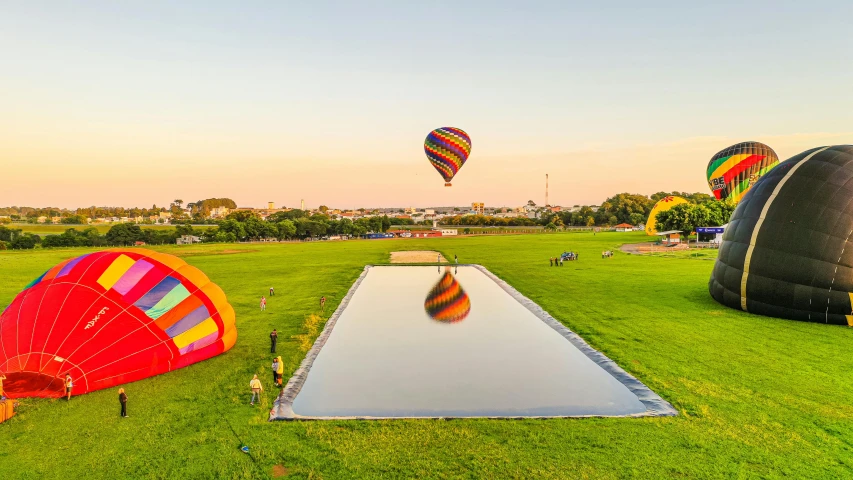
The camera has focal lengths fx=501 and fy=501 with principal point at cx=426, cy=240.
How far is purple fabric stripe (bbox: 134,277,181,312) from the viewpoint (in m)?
Answer: 15.0

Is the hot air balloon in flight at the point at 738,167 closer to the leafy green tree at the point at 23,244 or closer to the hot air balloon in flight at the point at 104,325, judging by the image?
the hot air balloon in flight at the point at 104,325

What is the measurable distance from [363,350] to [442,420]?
761 cm

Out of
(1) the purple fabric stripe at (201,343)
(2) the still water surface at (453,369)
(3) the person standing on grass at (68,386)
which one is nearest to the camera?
(3) the person standing on grass at (68,386)

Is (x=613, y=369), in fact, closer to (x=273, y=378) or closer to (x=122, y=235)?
(x=273, y=378)

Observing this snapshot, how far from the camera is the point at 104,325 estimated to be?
1434cm

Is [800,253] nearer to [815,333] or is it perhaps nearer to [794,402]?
[815,333]

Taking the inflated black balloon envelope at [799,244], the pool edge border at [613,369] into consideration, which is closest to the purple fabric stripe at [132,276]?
the pool edge border at [613,369]

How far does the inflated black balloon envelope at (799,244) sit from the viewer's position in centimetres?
2050

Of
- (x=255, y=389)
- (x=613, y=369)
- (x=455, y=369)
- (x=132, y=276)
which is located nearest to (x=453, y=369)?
(x=455, y=369)

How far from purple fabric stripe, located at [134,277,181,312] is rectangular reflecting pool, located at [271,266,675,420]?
4.83 meters

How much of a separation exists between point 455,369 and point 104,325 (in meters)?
10.7

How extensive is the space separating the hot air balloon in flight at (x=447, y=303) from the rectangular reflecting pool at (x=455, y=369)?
0.11 metres

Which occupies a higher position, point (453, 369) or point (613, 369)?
point (613, 369)

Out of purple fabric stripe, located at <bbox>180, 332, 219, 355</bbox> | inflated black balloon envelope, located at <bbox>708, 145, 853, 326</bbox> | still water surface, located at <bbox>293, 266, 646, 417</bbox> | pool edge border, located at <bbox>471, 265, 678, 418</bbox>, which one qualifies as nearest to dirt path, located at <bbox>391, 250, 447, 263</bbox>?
still water surface, located at <bbox>293, 266, 646, 417</bbox>
